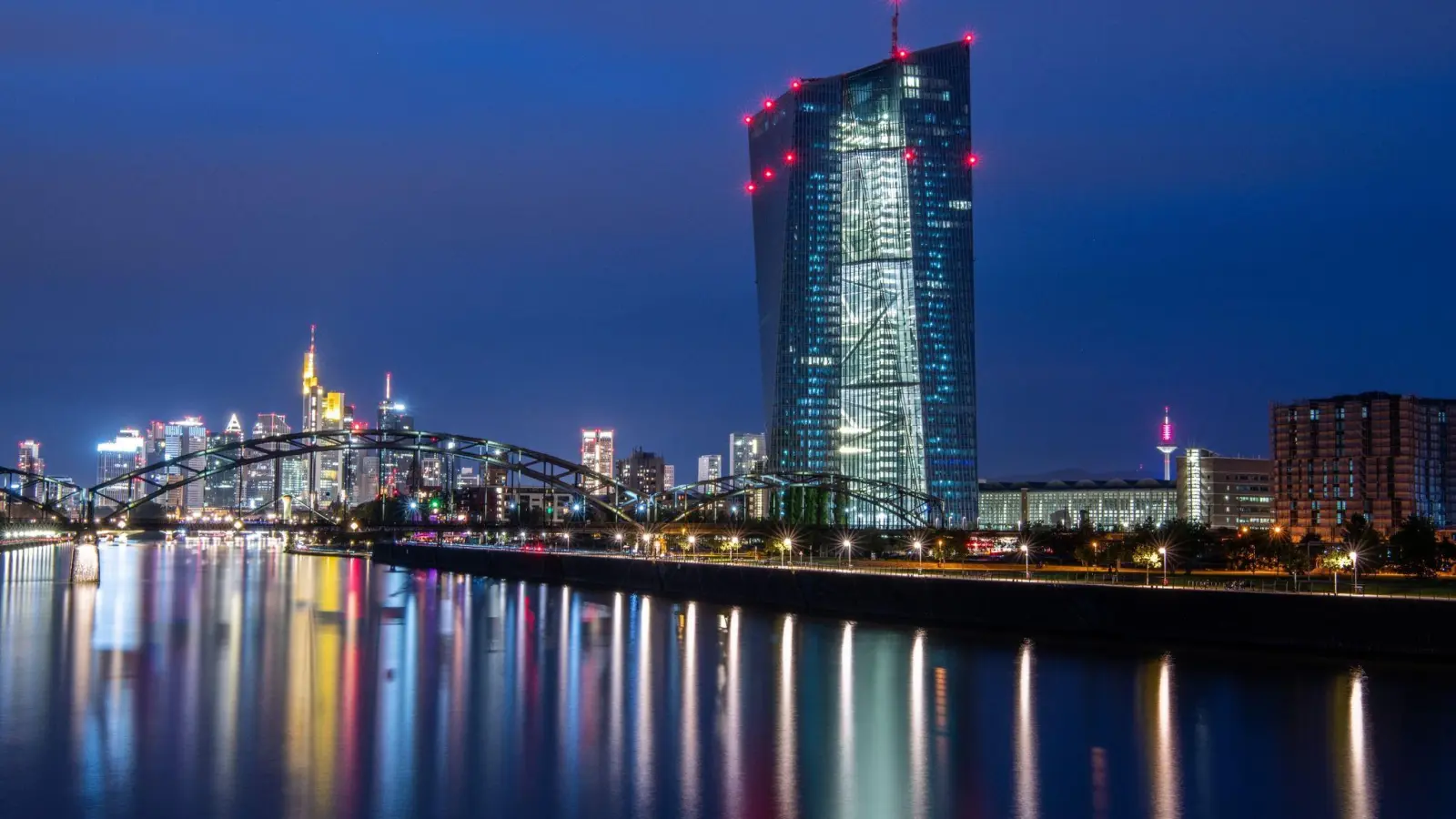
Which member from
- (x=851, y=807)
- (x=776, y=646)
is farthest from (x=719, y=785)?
(x=776, y=646)

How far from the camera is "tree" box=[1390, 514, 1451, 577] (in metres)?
71.4

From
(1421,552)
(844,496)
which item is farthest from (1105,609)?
(844,496)

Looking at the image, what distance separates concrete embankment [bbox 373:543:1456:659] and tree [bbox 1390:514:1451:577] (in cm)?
2130

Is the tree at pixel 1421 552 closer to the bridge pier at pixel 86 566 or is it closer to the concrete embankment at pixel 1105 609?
the concrete embankment at pixel 1105 609

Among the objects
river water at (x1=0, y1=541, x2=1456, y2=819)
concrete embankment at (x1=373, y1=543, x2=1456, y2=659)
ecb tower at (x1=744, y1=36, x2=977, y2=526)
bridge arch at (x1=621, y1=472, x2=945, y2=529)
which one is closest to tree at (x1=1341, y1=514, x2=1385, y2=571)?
concrete embankment at (x1=373, y1=543, x2=1456, y2=659)

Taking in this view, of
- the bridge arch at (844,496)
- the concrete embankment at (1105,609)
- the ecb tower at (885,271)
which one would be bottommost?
the concrete embankment at (1105,609)

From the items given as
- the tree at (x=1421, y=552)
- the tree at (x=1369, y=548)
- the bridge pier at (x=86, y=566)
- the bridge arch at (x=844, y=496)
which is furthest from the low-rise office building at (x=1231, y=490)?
the bridge pier at (x=86, y=566)

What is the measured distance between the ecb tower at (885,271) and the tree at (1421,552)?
8690 cm

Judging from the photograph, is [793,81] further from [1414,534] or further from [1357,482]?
[1414,534]

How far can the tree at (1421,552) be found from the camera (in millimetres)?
71438

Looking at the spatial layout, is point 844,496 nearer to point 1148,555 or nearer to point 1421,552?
point 1148,555

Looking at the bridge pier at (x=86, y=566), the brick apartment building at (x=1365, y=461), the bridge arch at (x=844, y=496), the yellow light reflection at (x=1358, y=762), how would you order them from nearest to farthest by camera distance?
the yellow light reflection at (x=1358, y=762), the bridge pier at (x=86, y=566), the bridge arch at (x=844, y=496), the brick apartment building at (x=1365, y=461)

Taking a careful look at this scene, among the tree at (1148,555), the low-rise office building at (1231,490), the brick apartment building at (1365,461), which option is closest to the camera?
the tree at (1148,555)

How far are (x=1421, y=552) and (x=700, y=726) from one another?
4666cm
